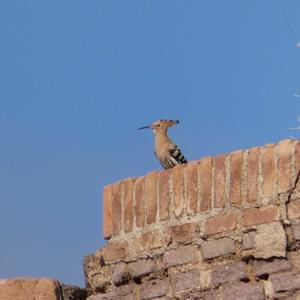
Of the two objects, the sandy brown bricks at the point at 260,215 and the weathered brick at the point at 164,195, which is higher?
the weathered brick at the point at 164,195

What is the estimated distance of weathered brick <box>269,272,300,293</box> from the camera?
6026 millimetres

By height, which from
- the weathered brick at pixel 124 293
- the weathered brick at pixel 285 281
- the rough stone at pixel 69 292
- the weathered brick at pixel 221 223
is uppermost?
the weathered brick at pixel 221 223

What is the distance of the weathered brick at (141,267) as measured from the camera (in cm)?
670

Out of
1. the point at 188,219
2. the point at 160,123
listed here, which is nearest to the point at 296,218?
the point at 188,219

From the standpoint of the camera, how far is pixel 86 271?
7.17m

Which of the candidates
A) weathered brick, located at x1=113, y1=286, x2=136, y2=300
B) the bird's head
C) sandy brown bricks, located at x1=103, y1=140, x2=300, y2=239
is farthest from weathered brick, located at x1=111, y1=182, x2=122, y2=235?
the bird's head

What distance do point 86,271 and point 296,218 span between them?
157 centimetres

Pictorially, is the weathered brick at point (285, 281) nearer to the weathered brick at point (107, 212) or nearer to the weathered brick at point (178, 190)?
the weathered brick at point (178, 190)

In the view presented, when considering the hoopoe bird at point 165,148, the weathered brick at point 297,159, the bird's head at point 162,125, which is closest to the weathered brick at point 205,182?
the weathered brick at point 297,159

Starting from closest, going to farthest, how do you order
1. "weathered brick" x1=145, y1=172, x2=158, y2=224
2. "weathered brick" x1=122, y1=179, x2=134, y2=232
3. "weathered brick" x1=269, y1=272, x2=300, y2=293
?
"weathered brick" x1=269, y1=272, x2=300, y2=293 → "weathered brick" x1=145, y1=172, x2=158, y2=224 → "weathered brick" x1=122, y1=179, x2=134, y2=232

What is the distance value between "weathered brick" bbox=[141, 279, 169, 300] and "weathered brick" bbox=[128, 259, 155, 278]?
0.06m

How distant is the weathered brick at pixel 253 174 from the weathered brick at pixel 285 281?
0.44m

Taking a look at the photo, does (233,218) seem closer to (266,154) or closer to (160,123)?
(266,154)

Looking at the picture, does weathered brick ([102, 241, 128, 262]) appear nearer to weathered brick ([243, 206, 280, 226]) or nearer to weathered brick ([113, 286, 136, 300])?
weathered brick ([113, 286, 136, 300])
